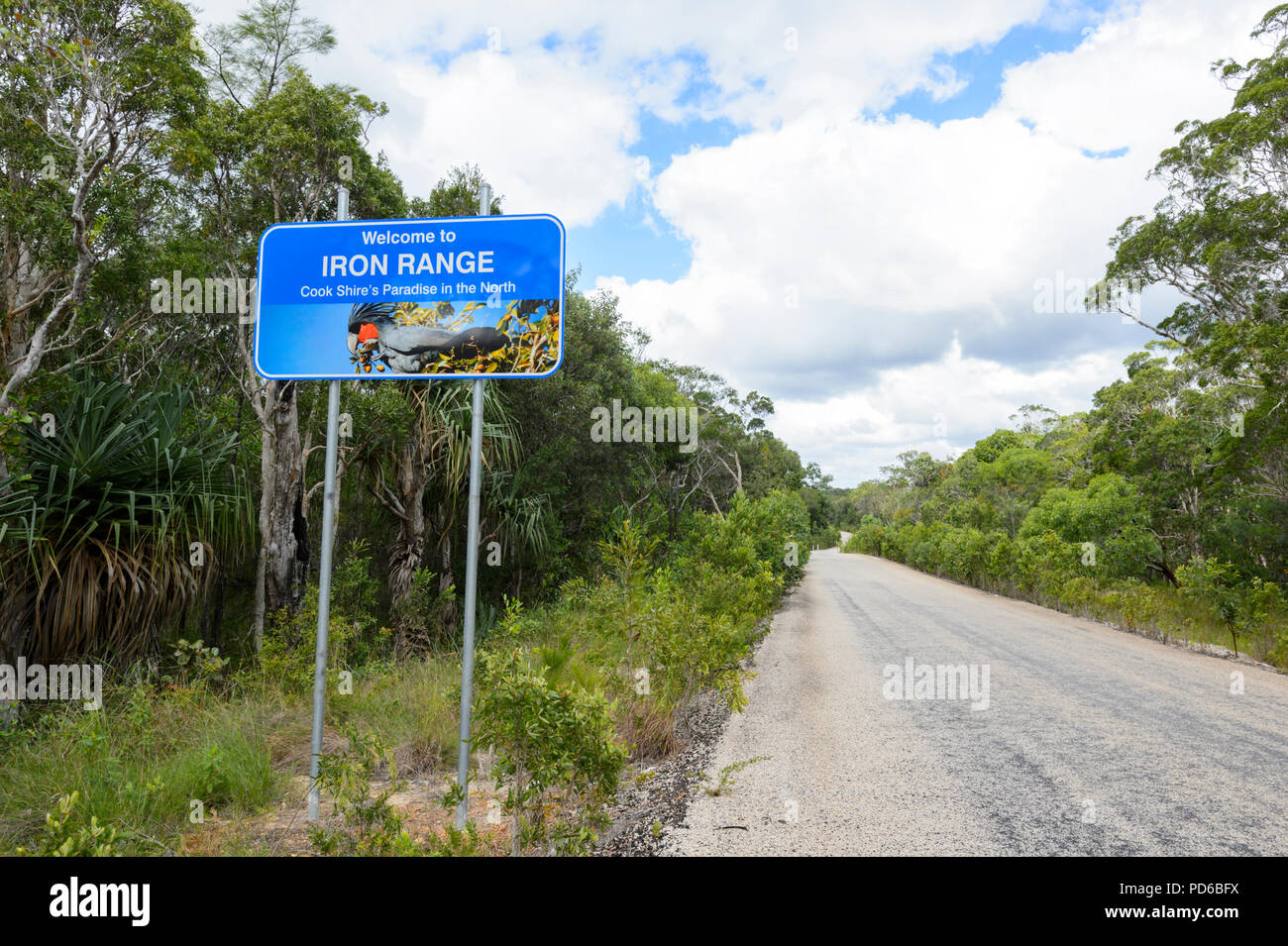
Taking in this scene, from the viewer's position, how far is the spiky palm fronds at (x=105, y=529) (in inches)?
192

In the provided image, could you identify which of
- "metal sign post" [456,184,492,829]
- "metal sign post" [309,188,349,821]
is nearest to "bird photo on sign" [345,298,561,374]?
"metal sign post" [456,184,492,829]

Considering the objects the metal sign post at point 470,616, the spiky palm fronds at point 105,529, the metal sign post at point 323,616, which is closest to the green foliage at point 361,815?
the metal sign post at point 470,616

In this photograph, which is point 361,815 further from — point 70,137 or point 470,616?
point 70,137

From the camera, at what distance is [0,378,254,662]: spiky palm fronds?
4867mm

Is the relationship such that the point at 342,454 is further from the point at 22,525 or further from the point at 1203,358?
the point at 1203,358

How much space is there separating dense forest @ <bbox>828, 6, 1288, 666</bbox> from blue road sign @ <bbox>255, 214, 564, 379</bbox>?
32.8 feet

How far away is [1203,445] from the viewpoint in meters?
13.3

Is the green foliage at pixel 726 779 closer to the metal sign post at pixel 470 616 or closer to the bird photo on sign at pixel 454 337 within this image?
the metal sign post at pixel 470 616

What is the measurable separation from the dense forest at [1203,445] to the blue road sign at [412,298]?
32.8 feet

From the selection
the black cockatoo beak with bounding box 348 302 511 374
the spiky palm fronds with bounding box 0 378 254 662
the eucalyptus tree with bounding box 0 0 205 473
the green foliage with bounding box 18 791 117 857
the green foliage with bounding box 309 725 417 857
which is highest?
the eucalyptus tree with bounding box 0 0 205 473

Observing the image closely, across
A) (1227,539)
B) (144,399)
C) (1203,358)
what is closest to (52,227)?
(144,399)

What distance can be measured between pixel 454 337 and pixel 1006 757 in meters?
4.57

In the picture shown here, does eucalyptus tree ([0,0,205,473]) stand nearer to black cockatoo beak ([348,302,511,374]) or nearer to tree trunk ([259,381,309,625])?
tree trunk ([259,381,309,625])

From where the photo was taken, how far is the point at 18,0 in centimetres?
482
